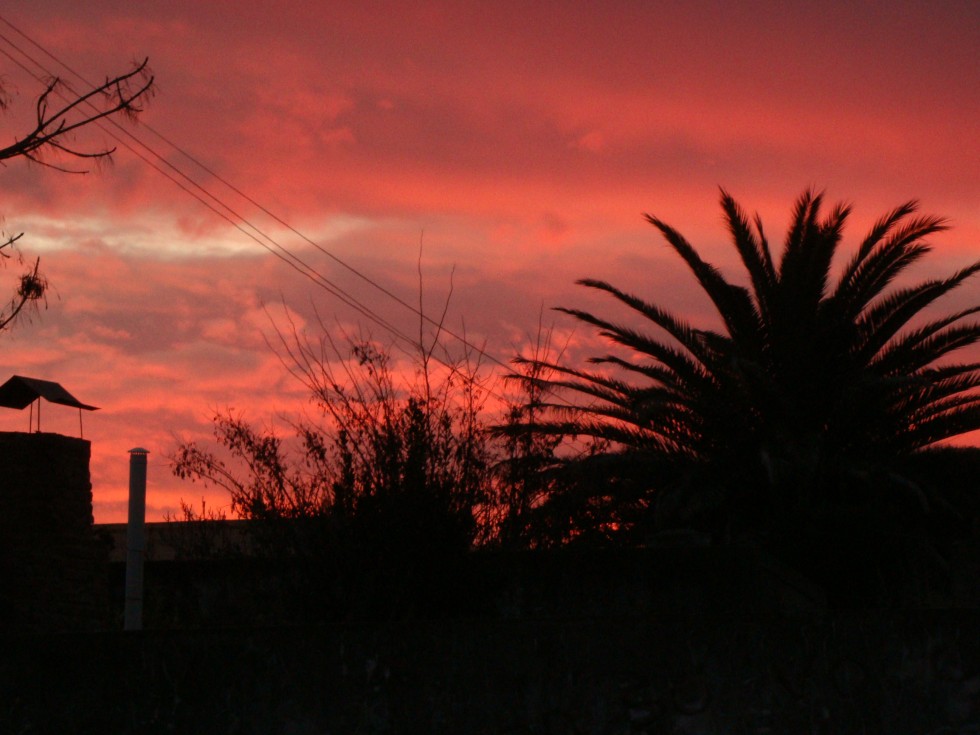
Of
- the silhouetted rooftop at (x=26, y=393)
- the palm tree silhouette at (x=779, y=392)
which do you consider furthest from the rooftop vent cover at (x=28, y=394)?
the palm tree silhouette at (x=779, y=392)

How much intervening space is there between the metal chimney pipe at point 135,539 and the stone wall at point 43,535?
1052 mm

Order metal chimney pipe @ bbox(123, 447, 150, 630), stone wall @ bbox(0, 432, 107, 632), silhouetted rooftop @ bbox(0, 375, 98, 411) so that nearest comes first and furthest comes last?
metal chimney pipe @ bbox(123, 447, 150, 630), stone wall @ bbox(0, 432, 107, 632), silhouetted rooftop @ bbox(0, 375, 98, 411)

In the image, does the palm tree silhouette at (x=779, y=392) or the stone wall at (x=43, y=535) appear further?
the palm tree silhouette at (x=779, y=392)

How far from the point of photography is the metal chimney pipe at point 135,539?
9.42m

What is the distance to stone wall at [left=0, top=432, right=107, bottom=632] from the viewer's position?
10102mm

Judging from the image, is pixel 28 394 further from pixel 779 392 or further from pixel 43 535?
pixel 779 392

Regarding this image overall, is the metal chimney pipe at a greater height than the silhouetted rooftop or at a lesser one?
lesser

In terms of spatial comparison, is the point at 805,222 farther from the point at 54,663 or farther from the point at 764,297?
the point at 54,663

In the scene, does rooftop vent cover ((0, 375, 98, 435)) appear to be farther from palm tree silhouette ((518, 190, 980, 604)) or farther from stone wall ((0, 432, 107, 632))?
palm tree silhouette ((518, 190, 980, 604))

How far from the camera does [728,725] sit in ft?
17.6

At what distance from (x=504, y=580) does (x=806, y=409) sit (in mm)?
7196

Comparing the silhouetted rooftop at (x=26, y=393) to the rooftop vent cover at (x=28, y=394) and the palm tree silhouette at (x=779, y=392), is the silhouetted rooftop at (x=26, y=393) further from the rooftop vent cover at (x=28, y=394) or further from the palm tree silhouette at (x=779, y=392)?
the palm tree silhouette at (x=779, y=392)

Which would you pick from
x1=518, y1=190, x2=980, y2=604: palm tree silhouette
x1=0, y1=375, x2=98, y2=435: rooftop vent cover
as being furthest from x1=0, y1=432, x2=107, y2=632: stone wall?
x1=518, y1=190, x2=980, y2=604: palm tree silhouette

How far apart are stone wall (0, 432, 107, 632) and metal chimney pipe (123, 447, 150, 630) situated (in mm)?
1052
